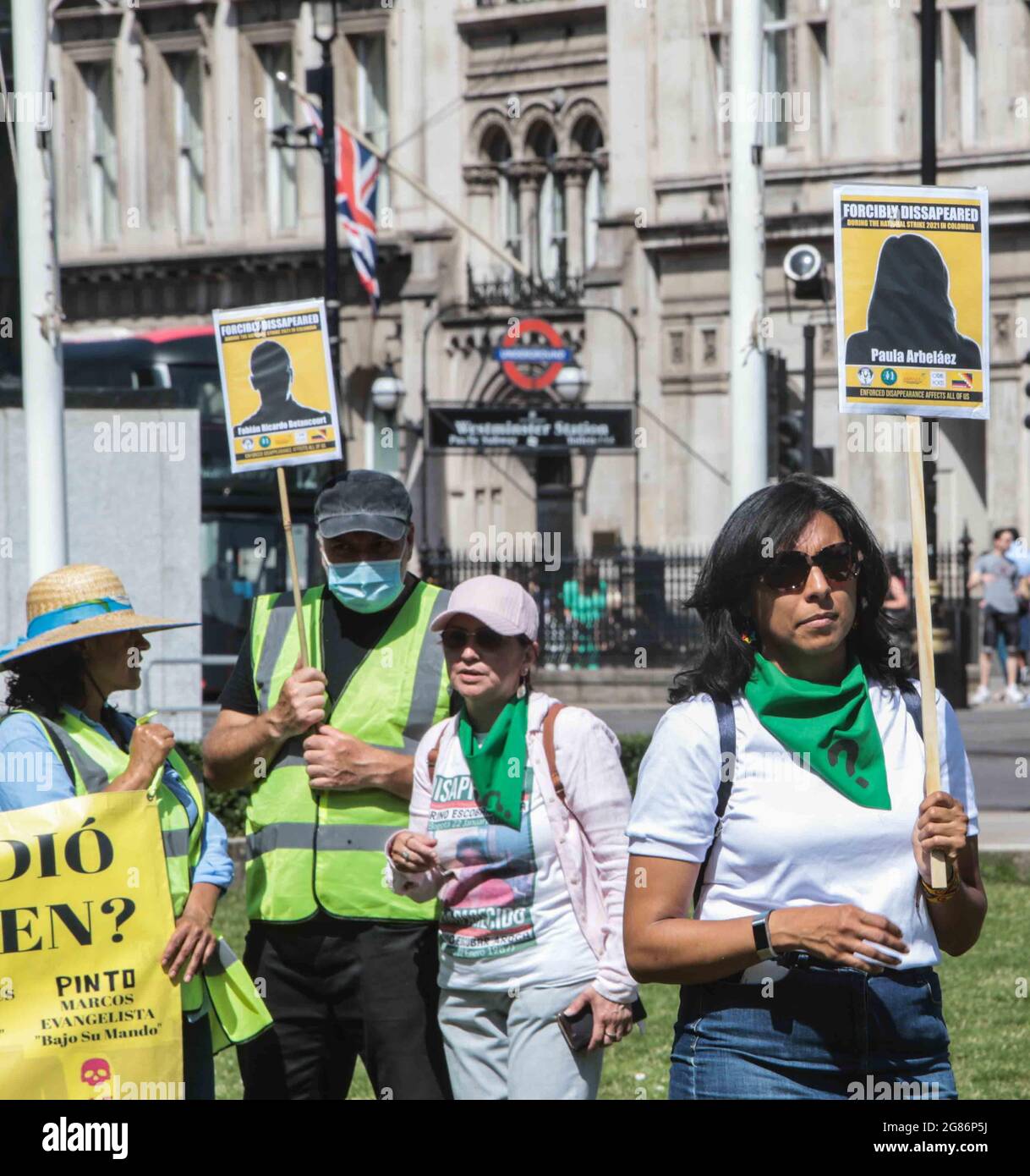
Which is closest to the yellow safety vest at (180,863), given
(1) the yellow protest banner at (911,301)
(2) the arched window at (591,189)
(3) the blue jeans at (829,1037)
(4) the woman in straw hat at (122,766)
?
(4) the woman in straw hat at (122,766)

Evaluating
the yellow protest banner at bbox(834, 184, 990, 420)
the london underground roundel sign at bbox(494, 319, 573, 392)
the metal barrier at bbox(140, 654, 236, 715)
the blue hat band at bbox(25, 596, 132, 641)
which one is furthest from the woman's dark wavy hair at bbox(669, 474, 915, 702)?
the london underground roundel sign at bbox(494, 319, 573, 392)

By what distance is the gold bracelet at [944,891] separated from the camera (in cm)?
375

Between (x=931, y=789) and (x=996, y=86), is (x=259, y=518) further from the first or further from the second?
(x=931, y=789)

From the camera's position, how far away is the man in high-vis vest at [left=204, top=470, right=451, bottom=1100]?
532cm

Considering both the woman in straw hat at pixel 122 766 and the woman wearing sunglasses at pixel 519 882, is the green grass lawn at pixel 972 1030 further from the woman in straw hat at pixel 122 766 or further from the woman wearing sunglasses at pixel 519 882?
the woman in straw hat at pixel 122 766

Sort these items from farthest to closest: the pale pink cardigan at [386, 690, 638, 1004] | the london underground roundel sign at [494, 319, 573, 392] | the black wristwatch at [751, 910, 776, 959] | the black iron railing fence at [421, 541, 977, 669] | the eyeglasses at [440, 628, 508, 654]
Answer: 1. the london underground roundel sign at [494, 319, 573, 392]
2. the black iron railing fence at [421, 541, 977, 669]
3. the eyeglasses at [440, 628, 508, 654]
4. the pale pink cardigan at [386, 690, 638, 1004]
5. the black wristwatch at [751, 910, 776, 959]

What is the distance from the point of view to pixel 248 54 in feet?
125

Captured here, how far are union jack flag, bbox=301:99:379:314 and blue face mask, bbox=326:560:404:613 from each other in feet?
82.3

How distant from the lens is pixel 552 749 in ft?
16.5

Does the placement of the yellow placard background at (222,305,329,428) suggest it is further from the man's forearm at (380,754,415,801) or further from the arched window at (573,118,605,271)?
the arched window at (573,118,605,271)

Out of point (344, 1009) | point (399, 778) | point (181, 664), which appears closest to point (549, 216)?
point (181, 664)

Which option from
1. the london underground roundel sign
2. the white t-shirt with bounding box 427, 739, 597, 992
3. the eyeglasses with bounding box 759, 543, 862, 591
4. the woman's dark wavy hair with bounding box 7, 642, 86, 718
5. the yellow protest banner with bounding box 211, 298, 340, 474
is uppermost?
the london underground roundel sign

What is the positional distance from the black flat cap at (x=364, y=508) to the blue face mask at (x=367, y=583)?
0.09 meters

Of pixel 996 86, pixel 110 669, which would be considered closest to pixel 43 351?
pixel 110 669
